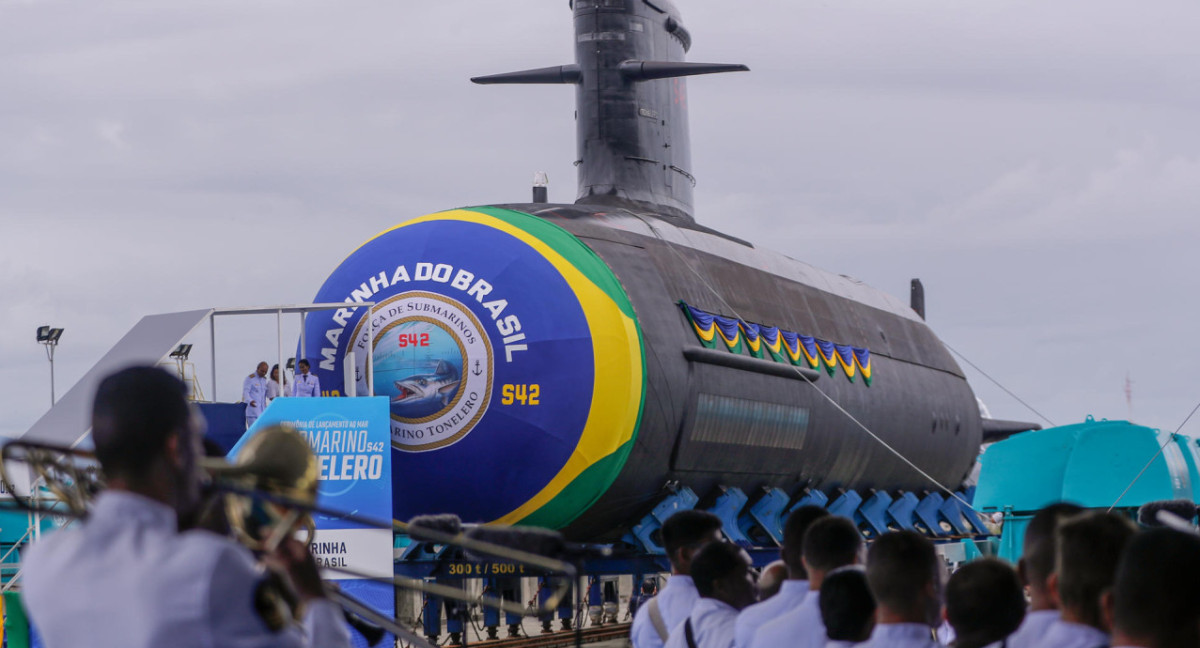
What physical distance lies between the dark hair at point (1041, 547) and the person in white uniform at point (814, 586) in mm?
869

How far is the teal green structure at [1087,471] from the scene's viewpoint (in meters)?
14.0

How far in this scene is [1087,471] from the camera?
1422 centimetres

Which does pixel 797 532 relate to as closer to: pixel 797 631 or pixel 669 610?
pixel 669 610

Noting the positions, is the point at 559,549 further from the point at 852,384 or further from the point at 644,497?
the point at 852,384

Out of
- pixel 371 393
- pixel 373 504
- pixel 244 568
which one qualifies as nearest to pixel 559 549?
pixel 244 568

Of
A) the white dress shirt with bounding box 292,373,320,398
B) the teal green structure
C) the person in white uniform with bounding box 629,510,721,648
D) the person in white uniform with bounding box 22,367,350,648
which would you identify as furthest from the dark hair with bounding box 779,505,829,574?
the white dress shirt with bounding box 292,373,320,398

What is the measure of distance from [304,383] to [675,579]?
30.2ft

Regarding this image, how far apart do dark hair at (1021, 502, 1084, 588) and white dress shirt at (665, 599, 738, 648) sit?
1.51 m

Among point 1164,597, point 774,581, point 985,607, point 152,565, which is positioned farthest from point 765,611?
point 152,565

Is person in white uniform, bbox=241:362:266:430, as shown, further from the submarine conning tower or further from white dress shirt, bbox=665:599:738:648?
white dress shirt, bbox=665:599:738:648

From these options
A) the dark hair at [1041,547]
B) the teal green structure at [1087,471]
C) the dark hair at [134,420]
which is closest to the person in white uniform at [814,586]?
the dark hair at [1041,547]

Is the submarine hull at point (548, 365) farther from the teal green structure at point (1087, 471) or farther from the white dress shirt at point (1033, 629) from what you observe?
the white dress shirt at point (1033, 629)

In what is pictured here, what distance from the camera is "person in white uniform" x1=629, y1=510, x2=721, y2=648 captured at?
22.2ft

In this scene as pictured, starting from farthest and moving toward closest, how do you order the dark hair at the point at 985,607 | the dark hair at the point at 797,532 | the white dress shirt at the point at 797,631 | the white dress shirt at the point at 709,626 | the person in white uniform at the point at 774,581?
the person in white uniform at the point at 774,581 < the dark hair at the point at 797,532 < the white dress shirt at the point at 709,626 < the white dress shirt at the point at 797,631 < the dark hair at the point at 985,607
